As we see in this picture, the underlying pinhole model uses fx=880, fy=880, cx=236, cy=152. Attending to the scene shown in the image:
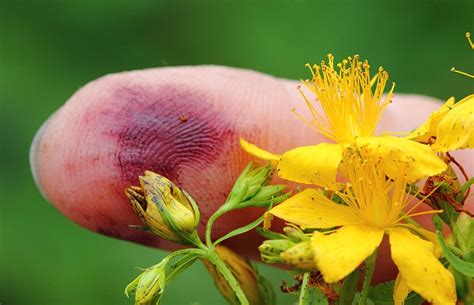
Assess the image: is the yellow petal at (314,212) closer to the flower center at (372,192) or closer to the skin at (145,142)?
the flower center at (372,192)

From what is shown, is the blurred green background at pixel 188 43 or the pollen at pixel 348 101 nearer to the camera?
the pollen at pixel 348 101

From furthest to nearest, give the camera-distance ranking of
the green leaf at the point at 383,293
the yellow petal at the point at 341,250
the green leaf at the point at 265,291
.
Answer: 1. the green leaf at the point at 265,291
2. the green leaf at the point at 383,293
3. the yellow petal at the point at 341,250

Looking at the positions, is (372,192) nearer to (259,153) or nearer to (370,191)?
(370,191)

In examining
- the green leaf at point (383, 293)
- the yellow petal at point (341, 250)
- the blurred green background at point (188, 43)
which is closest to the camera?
the yellow petal at point (341, 250)

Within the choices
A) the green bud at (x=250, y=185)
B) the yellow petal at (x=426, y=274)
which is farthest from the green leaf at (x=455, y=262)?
the green bud at (x=250, y=185)

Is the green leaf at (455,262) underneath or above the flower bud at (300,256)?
underneath

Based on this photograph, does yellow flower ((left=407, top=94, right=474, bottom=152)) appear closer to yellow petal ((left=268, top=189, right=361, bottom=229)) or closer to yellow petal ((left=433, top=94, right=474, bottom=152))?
yellow petal ((left=433, top=94, right=474, bottom=152))

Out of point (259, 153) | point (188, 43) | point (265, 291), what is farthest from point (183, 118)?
point (188, 43)

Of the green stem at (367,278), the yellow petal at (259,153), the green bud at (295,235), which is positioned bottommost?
the green stem at (367,278)
